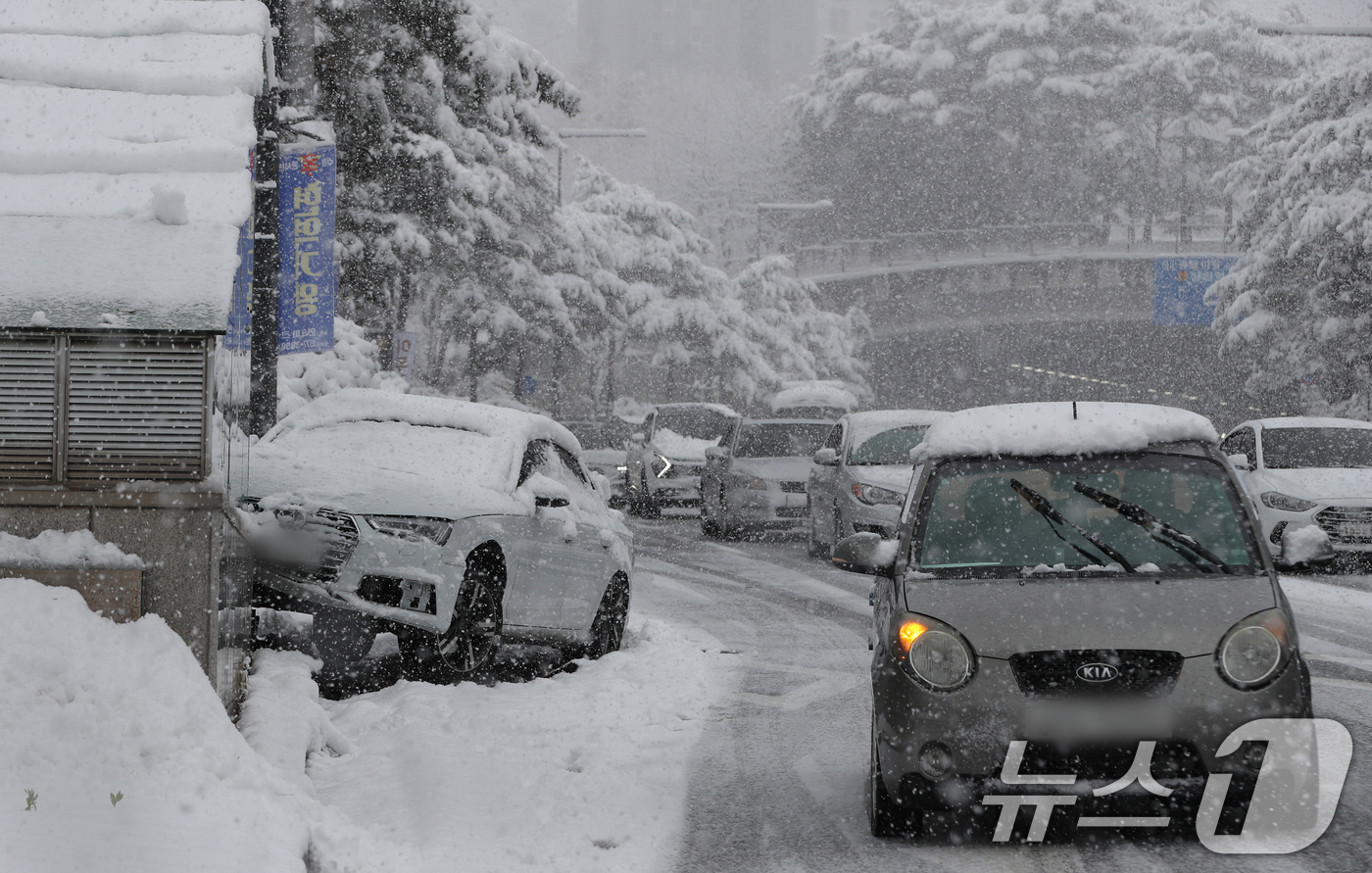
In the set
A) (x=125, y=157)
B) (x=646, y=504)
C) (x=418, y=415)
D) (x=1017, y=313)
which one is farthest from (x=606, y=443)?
(x=1017, y=313)

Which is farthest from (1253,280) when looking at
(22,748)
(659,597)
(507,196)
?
(22,748)

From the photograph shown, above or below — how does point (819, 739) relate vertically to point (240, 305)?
below

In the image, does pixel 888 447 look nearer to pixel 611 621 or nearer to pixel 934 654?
pixel 611 621

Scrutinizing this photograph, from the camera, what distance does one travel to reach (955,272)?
65.4 meters

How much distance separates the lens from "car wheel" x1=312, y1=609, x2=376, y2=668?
337 inches

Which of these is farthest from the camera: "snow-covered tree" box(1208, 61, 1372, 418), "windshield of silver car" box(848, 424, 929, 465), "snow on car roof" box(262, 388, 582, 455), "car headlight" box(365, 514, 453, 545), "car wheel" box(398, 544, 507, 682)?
"snow-covered tree" box(1208, 61, 1372, 418)

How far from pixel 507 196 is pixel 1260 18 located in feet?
178

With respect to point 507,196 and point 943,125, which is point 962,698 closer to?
point 507,196

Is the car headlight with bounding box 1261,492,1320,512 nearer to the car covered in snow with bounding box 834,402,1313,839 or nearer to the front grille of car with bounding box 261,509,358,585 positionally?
the car covered in snow with bounding box 834,402,1313,839

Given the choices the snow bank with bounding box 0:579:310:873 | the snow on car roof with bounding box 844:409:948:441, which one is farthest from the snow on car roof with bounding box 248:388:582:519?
the snow on car roof with bounding box 844:409:948:441

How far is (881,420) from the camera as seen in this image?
18.1 metres

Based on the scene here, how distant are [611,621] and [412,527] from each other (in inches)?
94.2

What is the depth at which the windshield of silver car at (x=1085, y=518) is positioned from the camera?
6141 mm

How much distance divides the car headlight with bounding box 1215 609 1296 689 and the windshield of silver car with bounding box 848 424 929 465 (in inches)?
455
